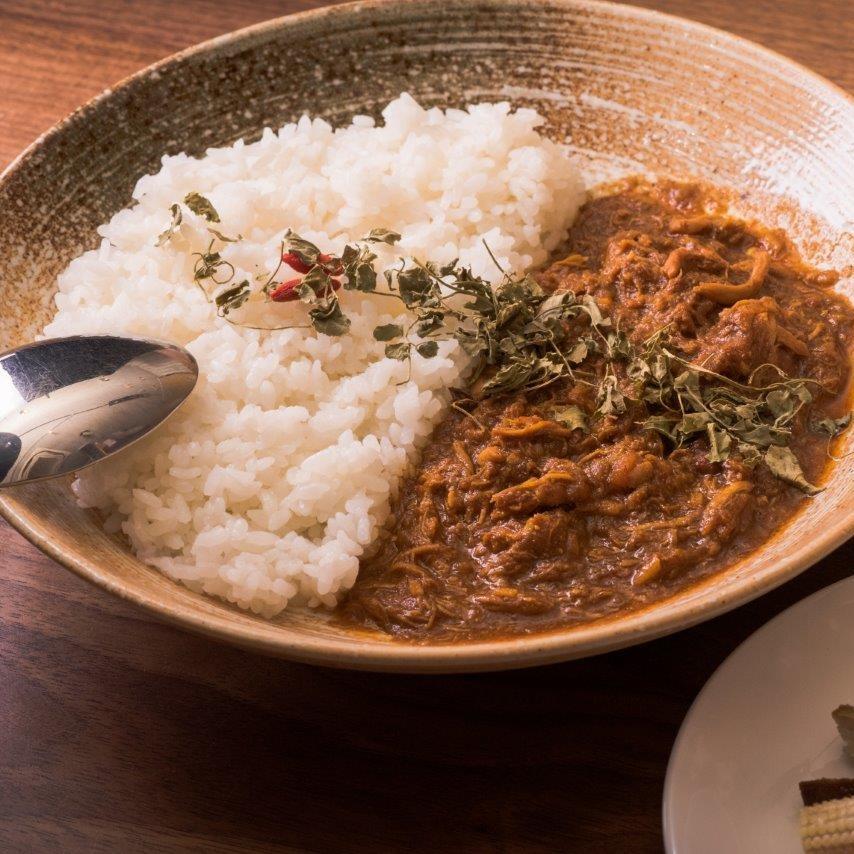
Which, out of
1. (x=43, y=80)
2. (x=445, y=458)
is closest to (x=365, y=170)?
(x=445, y=458)

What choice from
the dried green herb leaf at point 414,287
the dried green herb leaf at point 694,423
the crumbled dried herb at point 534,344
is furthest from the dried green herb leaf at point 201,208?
the dried green herb leaf at point 694,423

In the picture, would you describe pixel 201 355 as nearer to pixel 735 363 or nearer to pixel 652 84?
pixel 735 363

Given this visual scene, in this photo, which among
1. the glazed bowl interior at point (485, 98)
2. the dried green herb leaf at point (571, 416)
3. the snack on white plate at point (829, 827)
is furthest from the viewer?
the glazed bowl interior at point (485, 98)

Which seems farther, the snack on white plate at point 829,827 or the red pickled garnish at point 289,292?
the red pickled garnish at point 289,292

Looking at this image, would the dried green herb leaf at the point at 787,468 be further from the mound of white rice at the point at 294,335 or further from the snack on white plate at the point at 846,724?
the mound of white rice at the point at 294,335

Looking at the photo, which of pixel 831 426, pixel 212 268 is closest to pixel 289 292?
pixel 212 268

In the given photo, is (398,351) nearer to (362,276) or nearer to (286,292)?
(362,276)

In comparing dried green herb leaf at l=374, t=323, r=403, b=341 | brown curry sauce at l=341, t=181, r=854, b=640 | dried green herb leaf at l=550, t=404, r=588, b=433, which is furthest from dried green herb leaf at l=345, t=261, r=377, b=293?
dried green herb leaf at l=550, t=404, r=588, b=433
